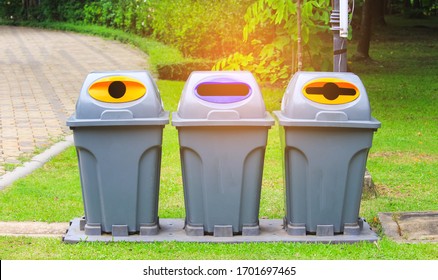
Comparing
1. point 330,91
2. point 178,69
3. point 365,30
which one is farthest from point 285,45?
point 365,30

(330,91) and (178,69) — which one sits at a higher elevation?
(330,91)

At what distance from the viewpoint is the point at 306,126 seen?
5930 millimetres

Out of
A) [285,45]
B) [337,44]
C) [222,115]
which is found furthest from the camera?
[285,45]

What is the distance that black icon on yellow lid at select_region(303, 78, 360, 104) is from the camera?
5.98 m

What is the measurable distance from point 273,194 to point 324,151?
1712 millimetres

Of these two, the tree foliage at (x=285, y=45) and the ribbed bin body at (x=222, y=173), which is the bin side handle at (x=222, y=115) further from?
the tree foliage at (x=285, y=45)

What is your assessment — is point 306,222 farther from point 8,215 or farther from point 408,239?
point 8,215

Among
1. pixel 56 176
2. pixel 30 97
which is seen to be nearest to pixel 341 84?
pixel 56 176

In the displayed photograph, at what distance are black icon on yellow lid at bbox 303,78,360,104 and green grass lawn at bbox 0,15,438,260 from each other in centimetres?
101

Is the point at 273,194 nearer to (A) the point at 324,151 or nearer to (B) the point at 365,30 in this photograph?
(A) the point at 324,151

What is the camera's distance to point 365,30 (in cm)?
2053

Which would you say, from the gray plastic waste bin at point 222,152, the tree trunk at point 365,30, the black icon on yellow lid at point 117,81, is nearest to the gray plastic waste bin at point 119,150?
the black icon on yellow lid at point 117,81

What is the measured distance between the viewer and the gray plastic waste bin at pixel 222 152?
19.5 ft

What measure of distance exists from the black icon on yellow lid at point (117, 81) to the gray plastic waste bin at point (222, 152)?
312mm
